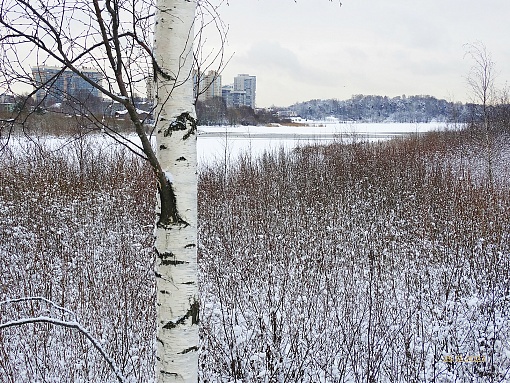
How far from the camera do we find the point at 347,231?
25.0ft

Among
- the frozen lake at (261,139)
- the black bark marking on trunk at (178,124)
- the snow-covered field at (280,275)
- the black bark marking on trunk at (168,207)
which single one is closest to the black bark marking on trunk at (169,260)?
the black bark marking on trunk at (168,207)

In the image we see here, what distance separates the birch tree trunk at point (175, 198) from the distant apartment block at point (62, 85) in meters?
0.30

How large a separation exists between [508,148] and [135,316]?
20349 mm

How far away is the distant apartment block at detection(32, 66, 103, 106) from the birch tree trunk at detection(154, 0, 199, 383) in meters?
0.30

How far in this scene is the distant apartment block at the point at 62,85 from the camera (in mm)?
1717

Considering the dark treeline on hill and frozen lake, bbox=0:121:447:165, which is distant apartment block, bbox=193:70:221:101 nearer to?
frozen lake, bbox=0:121:447:165

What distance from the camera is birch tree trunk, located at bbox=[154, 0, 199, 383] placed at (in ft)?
5.75

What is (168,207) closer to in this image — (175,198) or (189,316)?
(175,198)

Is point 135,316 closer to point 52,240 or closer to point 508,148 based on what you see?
point 52,240

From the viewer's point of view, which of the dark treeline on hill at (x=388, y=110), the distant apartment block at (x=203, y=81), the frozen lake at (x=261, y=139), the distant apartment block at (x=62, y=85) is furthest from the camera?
the dark treeline on hill at (x=388, y=110)

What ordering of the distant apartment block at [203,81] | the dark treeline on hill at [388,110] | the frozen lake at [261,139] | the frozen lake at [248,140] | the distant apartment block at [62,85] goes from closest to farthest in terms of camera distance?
the distant apartment block at [62,85], the distant apartment block at [203,81], the frozen lake at [248,140], the frozen lake at [261,139], the dark treeline on hill at [388,110]

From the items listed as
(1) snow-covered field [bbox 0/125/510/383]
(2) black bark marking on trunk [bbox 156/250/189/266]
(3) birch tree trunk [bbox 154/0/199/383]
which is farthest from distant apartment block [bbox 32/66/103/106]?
→ (1) snow-covered field [bbox 0/125/510/383]

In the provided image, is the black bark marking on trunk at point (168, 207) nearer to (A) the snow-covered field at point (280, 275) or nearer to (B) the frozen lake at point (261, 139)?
(A) the snow-covered field at point (280, 275)

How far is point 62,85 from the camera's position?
178cm
